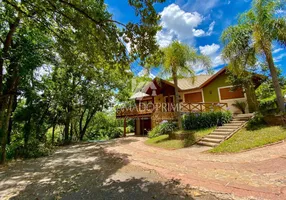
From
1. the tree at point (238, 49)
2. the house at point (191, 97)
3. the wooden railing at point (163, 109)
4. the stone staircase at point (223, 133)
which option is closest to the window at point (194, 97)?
the house at point (191, 97)

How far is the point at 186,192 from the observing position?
3922 millimetres

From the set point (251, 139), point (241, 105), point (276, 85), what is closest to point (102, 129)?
point (241, 105)

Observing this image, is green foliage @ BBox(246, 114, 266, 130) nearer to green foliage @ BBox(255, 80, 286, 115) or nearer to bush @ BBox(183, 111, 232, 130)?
bush @ BBox(183, 111, 232, 130)

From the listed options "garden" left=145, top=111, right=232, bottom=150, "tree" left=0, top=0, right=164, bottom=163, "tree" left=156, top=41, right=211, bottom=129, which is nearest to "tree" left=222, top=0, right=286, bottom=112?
"tree" left=156, top=41, right=211, bottom=129

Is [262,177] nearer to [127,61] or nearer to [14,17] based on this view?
[127,61]

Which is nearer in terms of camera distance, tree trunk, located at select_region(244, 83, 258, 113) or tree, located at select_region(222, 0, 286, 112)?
tree, located at select_region(222, 0, 286, 112)

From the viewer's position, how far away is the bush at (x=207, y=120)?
40.2 feet

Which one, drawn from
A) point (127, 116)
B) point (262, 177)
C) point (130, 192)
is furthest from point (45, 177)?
point (127, 116)

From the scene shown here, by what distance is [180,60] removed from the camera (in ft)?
38.5

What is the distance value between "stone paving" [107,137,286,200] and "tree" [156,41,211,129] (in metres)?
5.74

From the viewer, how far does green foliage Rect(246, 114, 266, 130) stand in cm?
996

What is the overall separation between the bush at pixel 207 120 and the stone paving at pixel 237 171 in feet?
16.7

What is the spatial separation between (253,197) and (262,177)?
134 cm

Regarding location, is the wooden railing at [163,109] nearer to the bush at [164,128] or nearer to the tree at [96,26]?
the bush at [164,128]
